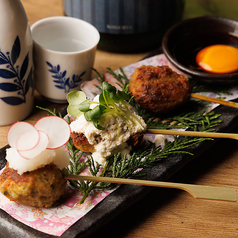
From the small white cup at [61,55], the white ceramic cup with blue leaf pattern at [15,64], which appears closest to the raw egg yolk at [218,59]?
the small white cup at [61,55]

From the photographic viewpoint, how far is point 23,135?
4.49 feet

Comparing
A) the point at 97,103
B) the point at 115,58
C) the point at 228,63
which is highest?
the point at 97,103

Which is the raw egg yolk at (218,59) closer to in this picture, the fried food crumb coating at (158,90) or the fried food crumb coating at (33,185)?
the fried food crumb coating at (158,90)

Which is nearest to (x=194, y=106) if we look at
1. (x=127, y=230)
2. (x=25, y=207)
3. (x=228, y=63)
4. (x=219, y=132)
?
(x=219, y=132)

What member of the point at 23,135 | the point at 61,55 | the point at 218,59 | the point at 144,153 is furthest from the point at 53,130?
the point at 218,59

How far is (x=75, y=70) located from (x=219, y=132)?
857 millimetres

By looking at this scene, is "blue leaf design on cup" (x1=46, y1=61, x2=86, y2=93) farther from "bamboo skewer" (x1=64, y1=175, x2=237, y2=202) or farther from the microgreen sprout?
"bamboo skewer" (x1=64, y1=175, x2=237, y2=202)

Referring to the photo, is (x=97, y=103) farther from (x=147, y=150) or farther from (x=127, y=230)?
(x=127, y=230)

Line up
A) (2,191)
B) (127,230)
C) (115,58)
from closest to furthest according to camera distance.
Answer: (2,191) → (127,230) → (115,58)

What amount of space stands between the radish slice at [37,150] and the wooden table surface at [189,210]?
0.44m

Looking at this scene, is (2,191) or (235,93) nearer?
(2,191)

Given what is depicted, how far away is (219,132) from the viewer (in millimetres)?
1857

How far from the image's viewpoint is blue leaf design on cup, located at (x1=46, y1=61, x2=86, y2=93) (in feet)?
6.40

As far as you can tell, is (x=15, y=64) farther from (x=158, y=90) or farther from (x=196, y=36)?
(x=196, y=36)
